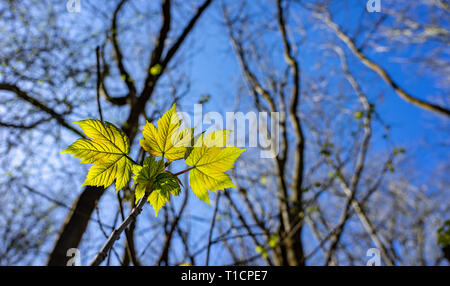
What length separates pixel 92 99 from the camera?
257 centimetres

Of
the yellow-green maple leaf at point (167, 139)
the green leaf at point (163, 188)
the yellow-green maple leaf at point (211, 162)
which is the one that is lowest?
the green leaf at point (163, 188)

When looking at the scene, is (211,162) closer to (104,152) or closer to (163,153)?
(163,153)

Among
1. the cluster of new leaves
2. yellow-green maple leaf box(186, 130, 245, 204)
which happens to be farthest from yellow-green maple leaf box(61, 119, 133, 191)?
yellow-green maple leaf box(186, 130, 245, 204)

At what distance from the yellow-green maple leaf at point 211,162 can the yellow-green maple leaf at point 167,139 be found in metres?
0.02

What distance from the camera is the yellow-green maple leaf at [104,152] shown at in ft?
1.46

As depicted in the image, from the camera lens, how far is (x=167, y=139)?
45cm

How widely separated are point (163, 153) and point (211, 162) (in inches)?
3.3

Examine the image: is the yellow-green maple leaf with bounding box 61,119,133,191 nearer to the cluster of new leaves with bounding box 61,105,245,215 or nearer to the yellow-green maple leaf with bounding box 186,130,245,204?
the cluster of new leaves with bounding box 61,105,245,215

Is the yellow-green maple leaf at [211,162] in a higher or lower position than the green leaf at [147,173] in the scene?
higher

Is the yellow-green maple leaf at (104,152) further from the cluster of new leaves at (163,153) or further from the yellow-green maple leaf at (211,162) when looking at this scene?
the yellow-green maple leaf at (211,162)

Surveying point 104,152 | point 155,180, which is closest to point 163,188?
point 155,180

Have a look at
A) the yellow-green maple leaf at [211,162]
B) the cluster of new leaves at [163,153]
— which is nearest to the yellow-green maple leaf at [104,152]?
the cluster of new leaves at [163,153]
